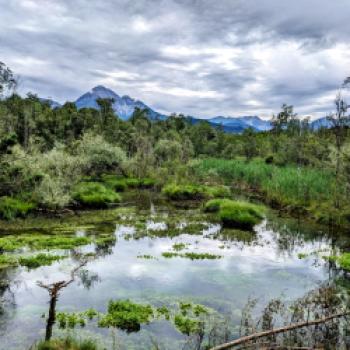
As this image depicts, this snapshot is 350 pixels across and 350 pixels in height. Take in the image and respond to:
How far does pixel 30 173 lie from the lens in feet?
88.0

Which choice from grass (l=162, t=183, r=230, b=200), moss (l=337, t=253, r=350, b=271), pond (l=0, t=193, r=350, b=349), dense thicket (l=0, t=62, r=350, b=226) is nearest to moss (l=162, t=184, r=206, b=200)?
grass (l=162, t=183, r=230, b=200)

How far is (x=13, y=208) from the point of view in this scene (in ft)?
80.3

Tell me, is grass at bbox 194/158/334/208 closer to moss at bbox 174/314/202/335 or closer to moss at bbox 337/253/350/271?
moss at bbox 337/253/350/271

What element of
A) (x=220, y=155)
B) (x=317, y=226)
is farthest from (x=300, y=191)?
(x=220, y=155)

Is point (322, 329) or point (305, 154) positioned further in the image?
point (305, 154)

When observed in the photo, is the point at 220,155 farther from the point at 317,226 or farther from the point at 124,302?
the point at 124,302

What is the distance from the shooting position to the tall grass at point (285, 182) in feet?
89.5

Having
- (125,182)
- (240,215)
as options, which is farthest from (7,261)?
(125,182)

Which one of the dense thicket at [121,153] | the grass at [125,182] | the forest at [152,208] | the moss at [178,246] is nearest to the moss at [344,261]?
the forest at [152,208]

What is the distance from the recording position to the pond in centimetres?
1030

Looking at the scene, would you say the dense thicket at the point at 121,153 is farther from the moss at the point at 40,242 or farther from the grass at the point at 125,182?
the moss at the point at 40,242

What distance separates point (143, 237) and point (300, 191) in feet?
46.8

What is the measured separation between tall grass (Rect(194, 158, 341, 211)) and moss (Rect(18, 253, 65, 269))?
1888cm

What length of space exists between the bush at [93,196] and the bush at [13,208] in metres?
4.22
